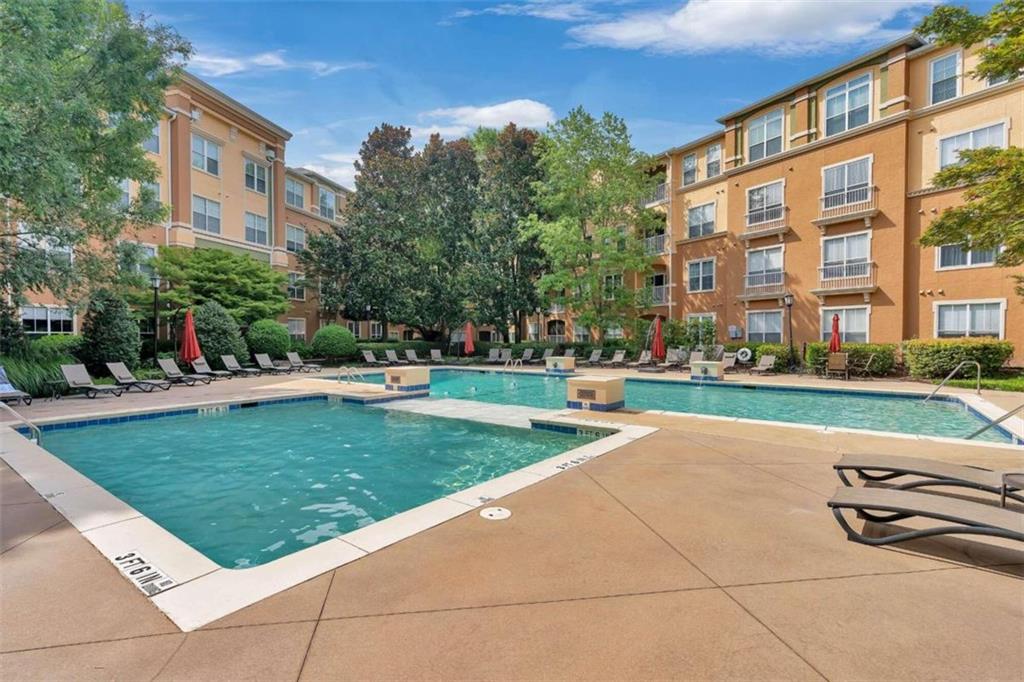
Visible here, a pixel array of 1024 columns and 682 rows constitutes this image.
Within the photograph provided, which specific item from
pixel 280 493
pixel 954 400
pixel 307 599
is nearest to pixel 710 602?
pixel 307 599

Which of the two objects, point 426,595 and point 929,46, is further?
point 929,46

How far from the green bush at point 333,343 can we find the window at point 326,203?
14.4 meters

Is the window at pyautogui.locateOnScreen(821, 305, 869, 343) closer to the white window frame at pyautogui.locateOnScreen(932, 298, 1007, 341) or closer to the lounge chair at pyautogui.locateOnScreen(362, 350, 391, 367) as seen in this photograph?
the white window frame at pyautogui.locateOnScreen(932, 298, 1007, 341)

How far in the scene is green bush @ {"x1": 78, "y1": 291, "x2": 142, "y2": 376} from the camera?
15.3 meters

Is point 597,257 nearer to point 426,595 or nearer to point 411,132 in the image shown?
point 411,132

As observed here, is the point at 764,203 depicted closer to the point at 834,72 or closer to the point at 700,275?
the point at 700,275

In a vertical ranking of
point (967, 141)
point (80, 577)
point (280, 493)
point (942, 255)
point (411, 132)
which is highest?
point (411, 132)

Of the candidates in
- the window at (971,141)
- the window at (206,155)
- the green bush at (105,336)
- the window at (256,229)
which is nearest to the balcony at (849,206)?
the window at (971,141)

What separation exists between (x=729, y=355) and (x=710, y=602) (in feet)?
69.2

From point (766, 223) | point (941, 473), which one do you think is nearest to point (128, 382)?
point (941, 473)

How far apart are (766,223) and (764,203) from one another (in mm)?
1112

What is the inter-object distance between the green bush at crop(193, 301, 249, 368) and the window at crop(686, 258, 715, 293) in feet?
75.4

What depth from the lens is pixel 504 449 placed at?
26.6ft

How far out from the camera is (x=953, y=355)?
15867mm
